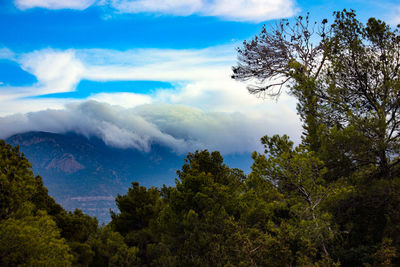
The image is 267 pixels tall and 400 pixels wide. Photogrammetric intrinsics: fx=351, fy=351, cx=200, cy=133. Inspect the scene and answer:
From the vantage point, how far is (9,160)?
16891mm

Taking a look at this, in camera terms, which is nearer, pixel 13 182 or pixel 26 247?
pixel 26 247

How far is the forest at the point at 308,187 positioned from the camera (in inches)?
431

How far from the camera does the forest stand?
35.9ft

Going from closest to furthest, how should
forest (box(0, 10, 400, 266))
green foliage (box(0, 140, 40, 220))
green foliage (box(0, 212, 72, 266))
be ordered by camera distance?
forest (box(0, 10, 400, 266)) < green foliage (box(0, 212, 72, 266)) < green foliage (box(0, 140, 40, 220))

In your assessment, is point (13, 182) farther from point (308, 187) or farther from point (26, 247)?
point (308, 187)

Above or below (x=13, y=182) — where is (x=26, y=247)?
below

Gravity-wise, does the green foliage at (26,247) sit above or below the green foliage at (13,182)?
below

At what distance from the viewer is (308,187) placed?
11.9m

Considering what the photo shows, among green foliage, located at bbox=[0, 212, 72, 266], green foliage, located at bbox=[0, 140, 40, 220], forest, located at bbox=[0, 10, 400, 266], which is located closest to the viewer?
forest, located at bbox=[0, 10, 400, 266]

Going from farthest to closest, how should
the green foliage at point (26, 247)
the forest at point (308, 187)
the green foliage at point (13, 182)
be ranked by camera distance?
the green foliage at point (13, 182) → the green foliage at point (26, 247) → the forest at point (308, 187)

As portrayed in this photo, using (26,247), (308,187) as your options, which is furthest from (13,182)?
(308,187)

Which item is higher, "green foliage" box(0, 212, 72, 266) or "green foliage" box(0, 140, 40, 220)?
"green foliage" box(0, 140, 40, 220)

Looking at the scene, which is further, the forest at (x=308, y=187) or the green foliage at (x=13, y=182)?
the green foliage at (x=13, y=182)

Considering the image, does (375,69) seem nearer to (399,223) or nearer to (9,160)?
(399,223)
